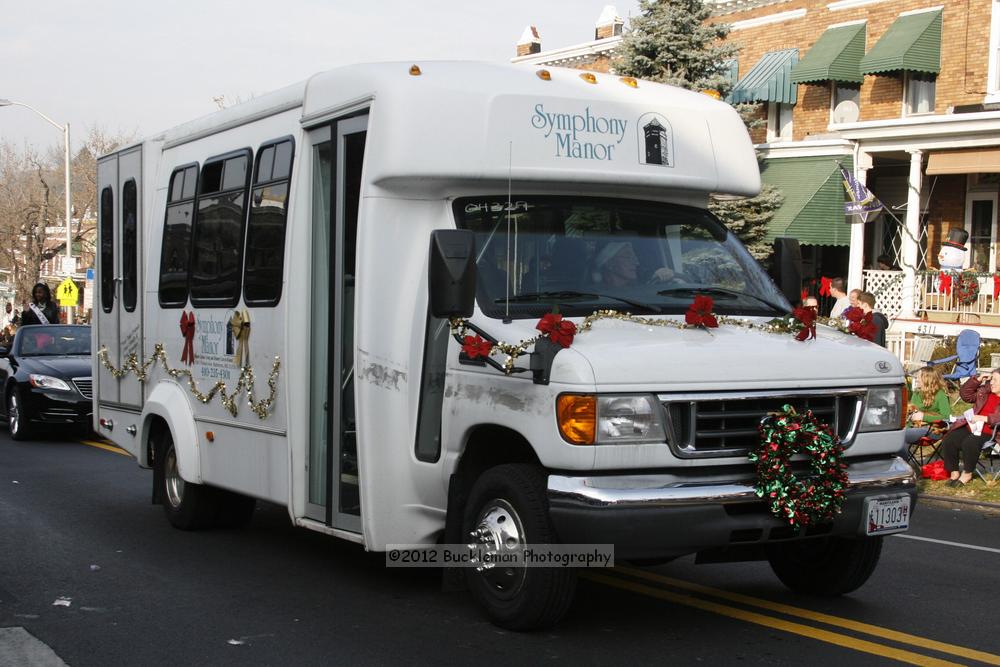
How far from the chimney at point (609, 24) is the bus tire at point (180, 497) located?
29.4 metres

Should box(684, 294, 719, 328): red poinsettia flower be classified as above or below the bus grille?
above

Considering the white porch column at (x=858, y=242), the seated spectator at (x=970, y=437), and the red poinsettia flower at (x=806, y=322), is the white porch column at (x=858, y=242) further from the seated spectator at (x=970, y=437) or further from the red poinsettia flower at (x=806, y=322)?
the red poinsettia flower at (x=806, y=322)

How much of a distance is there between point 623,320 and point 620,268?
605mm

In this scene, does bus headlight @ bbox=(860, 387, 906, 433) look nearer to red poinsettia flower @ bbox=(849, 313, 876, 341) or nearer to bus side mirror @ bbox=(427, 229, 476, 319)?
red poinsettia flower @ bbox=(849, 313, 876, 341)

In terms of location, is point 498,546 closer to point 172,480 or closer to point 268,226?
point 268,226

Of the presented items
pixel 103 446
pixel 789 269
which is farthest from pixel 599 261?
pixel 103 446

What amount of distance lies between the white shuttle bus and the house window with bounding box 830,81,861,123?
846 inches

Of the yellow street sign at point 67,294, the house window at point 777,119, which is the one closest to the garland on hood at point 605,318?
the house window at point 777,119

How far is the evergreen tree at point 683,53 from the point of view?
26.8 m

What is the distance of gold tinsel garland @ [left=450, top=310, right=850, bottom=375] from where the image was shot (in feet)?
19.8

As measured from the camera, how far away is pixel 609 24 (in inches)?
1467

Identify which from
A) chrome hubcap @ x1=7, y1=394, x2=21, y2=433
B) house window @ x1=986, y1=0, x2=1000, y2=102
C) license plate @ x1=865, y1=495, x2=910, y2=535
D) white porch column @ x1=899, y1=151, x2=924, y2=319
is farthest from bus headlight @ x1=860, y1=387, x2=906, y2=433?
house window @ x1=986, y1=0, x2=1000, y2=102

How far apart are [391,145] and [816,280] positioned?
23585 mm

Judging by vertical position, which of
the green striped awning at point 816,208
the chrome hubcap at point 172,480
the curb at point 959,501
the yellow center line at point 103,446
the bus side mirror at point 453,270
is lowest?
the yellow center line at point 103,446
